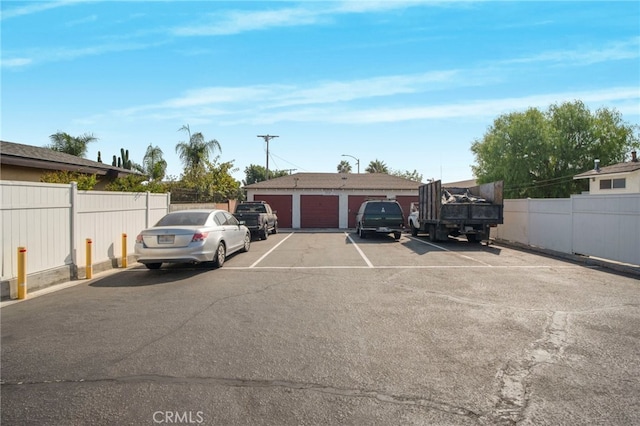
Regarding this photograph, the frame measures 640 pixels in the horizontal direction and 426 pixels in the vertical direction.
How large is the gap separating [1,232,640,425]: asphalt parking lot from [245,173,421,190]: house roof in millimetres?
21328

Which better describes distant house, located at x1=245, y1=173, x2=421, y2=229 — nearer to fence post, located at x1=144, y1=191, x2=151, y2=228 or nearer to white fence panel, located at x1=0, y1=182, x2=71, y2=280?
fence post, located at x1=144, y1=191, x2=151, y2=228

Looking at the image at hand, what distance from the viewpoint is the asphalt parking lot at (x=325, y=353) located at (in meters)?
3.35

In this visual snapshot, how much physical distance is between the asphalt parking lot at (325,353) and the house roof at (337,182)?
840 inches

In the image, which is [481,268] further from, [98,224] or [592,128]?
[592,128]

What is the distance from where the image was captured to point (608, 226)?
456 inches

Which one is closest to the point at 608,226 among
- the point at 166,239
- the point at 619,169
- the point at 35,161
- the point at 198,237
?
the point at 198,237

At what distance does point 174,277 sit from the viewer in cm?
945

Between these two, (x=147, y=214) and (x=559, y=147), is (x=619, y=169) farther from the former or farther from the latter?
(x=147, y=214)

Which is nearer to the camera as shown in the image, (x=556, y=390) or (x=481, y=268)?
(x=556, y=390)

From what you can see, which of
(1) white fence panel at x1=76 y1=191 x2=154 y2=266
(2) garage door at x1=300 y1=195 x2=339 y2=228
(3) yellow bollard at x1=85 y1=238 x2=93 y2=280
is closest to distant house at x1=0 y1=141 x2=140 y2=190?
Answer: (1) white fence panel at x1=76 y1=191 x2=154 y2=266

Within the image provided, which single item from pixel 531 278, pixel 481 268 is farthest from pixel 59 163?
pixel 531 278

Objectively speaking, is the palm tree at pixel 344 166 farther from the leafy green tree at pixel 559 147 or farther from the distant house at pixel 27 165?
the distant house at pixel 27 165

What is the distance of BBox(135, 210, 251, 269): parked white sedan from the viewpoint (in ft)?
31.6

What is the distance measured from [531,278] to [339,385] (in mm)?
7048
